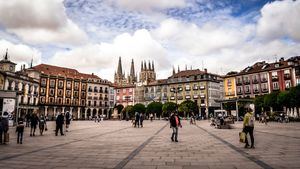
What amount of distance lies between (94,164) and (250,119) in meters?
6.89

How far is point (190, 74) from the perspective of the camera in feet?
274

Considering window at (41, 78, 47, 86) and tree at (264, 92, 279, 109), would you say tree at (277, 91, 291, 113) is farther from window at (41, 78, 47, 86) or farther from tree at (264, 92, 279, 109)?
window at (41, 78, 47, 86)

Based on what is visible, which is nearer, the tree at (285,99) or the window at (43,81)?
the tree at (285,99)

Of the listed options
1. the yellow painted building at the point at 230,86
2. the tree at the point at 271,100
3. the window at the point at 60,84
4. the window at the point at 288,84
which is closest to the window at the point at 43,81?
the window at the point at 60,84

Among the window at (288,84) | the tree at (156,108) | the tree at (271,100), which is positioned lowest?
the tree at (156,108)

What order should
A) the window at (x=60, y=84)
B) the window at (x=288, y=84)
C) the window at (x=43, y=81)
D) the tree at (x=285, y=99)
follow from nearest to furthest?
1. the tree at (x=285, y=99)
2. the window at (x=288, y=84)
3. the window at (x=43, y=81)
4. the window at (x=60, y=84)

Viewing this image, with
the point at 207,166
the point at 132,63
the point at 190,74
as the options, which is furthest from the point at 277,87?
the point at 132,63

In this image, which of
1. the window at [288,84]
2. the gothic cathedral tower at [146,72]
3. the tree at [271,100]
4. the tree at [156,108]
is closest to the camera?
the tree at [271,100]

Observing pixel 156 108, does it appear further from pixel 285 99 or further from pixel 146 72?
pixel 146 72

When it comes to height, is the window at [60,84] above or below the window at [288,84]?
above

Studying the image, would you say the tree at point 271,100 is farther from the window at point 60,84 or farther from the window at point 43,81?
the window at point 43,81

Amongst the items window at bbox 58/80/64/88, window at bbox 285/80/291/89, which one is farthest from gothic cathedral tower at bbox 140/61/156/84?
window at bbox 285/80/291/89

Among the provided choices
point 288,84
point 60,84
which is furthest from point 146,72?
point 288,84

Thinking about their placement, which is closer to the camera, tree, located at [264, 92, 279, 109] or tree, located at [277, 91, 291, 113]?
tree, located at [277, 91, 291, 113]
